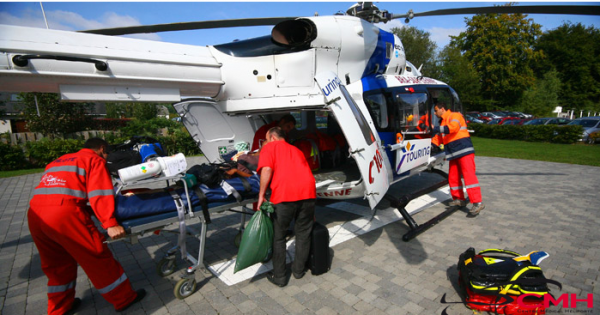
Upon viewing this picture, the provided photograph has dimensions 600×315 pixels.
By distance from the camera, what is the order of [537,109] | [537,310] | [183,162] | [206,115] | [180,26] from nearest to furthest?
[537,310] < [183,162] < [180,26] < [206,115] < [537,109]

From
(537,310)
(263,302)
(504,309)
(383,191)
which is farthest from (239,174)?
(537,310)

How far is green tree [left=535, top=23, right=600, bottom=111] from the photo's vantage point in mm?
39344

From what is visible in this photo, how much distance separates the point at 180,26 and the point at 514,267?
4.97 m

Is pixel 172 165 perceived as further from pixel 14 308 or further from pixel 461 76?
pixel 461 76

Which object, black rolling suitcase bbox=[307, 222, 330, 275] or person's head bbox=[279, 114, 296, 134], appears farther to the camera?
person's head bbox=[279, 114, 296, 134]

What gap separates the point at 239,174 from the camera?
380 centimetres

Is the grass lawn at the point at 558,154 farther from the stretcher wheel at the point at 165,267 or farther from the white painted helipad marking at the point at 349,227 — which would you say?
the stretcher wheel at the point at 165,267

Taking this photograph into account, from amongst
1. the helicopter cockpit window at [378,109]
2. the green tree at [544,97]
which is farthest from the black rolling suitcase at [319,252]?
the green tree at [544,97]

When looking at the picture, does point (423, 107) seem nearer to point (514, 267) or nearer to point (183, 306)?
point (514, 267)

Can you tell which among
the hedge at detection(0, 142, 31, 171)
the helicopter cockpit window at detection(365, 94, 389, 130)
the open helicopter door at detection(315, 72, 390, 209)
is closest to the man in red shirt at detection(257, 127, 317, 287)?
the open helicopter door at detection(315, 72, 390, 209)

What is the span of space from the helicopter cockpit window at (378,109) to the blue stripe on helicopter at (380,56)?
46cm

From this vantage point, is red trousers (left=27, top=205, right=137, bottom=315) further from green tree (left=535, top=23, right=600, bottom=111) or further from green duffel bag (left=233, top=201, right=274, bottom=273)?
green tree (left=535, top=23, right=600, bottom=111)

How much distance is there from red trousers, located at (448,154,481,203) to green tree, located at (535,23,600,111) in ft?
152

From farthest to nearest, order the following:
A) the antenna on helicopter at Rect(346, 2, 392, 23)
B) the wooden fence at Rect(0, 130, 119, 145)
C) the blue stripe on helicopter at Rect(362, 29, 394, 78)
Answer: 1. the wooden fence at Rect(0, 130, 119, 145)
2. the antenna on helicopter at Rect(346, 2, 392, 23)
3. the blue stripe on helicopter at Rect(362, 29, 394, 78)
